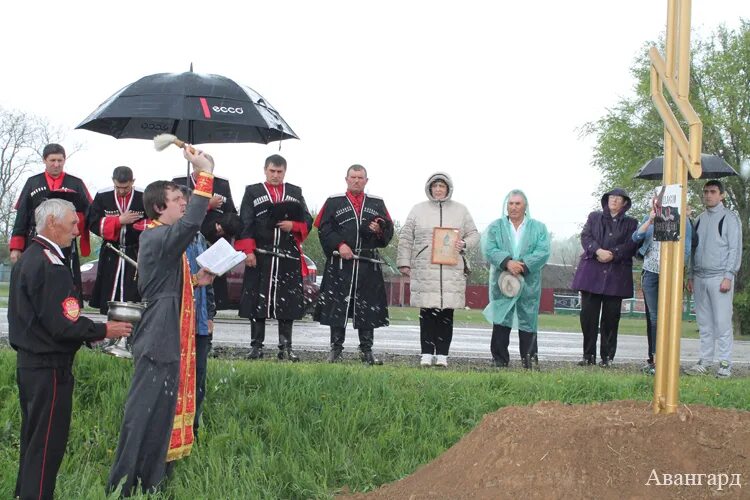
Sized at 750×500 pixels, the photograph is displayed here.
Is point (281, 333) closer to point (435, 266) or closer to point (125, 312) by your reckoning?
point (435, 266)

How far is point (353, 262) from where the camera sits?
10195mm

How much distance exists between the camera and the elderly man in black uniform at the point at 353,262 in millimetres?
10102

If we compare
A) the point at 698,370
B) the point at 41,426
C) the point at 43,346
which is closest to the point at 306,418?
the point at 41,426

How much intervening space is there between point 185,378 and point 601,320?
641 cm

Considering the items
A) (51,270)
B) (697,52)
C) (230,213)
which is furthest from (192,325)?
(697,52)

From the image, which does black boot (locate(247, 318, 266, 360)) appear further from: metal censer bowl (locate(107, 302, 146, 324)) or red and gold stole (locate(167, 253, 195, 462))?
metal censer bowl (locate(107, 302, 146, 324))

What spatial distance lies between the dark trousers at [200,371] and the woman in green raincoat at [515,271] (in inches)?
167

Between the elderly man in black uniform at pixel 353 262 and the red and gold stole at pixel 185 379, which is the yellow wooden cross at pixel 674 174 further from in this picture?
the elderly man in black uniform at pixel 353 262

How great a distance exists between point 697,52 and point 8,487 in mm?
36515

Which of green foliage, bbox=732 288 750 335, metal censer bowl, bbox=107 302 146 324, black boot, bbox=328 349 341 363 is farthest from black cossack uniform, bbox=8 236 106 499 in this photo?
green foliage, bbox=732 288 750 335

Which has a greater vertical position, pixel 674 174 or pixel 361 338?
pixel 674 174

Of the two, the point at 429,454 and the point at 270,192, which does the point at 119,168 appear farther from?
the point at 429,454

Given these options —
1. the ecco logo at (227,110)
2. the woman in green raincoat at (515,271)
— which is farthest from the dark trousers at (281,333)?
the ecco logo at (227,110)

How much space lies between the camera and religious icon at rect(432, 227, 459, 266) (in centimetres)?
1016
